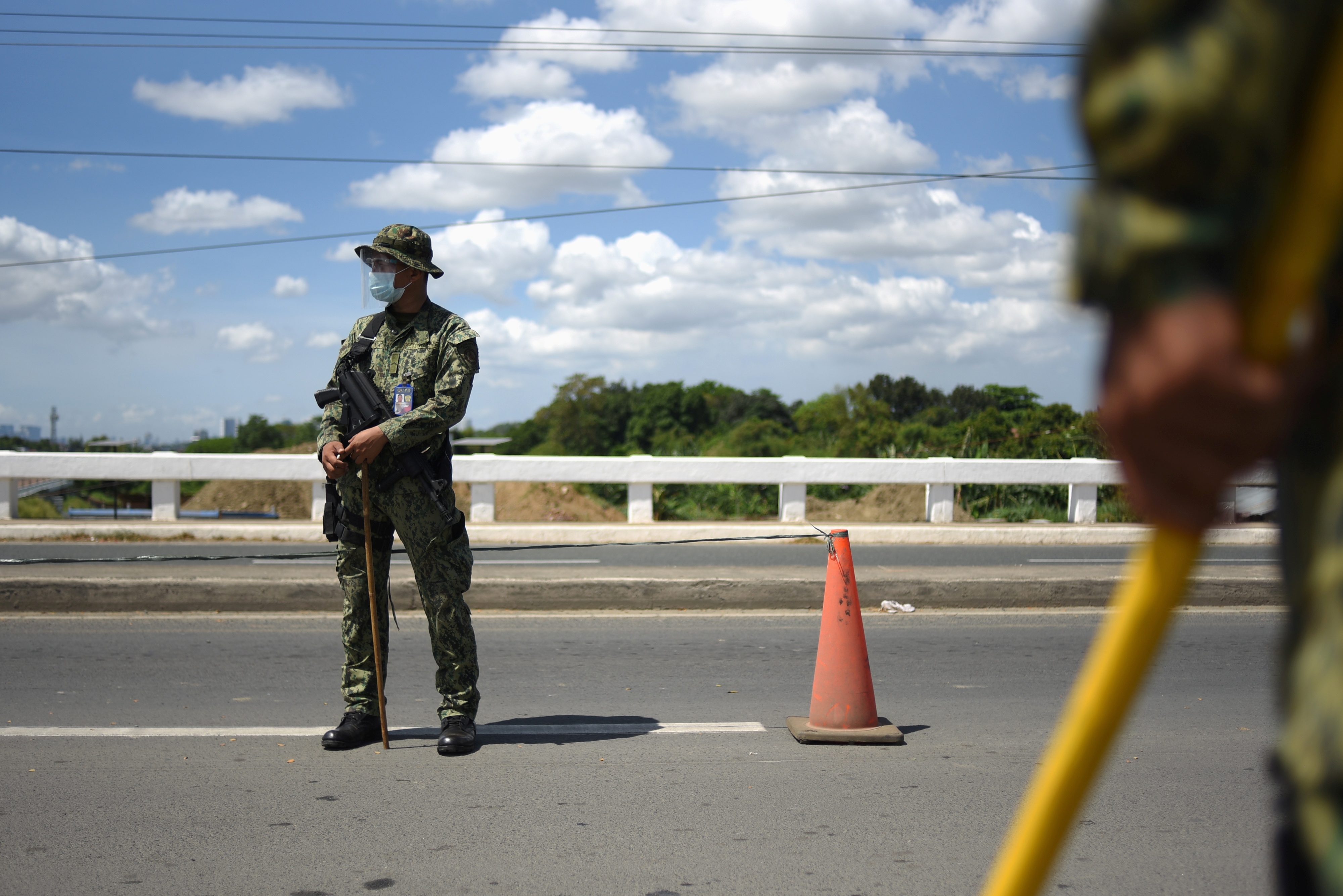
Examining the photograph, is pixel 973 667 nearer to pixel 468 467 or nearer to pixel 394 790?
pixel 394 790

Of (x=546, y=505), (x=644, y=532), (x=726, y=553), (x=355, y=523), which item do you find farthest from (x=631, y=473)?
(x=355, y=523)

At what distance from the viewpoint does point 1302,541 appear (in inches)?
42.9

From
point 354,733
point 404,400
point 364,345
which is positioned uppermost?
point 364,345

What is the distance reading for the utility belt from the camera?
4.50 meters

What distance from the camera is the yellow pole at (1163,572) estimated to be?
37.9 inches

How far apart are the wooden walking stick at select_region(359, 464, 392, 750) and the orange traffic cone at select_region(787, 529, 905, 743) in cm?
180

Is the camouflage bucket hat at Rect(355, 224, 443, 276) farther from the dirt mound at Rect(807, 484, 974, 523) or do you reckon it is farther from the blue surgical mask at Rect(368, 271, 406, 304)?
the dirt mound at Rect(807, 484, 974, 523)

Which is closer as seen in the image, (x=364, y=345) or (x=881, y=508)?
(x=364, y=345)

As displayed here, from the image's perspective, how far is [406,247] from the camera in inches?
176

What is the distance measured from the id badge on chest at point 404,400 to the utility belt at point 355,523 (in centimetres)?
20

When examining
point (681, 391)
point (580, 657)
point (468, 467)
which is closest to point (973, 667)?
point (580, 657)

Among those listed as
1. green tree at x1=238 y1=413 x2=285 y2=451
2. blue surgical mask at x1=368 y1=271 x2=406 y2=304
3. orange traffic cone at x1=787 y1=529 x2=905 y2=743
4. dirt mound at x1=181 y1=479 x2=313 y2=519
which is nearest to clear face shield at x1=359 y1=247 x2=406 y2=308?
blue surgical mask at x1=368 y1=271 x2=406 y2=304

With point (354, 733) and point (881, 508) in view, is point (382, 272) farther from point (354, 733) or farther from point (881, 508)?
point (881, 508)

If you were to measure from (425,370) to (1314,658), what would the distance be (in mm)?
3877
